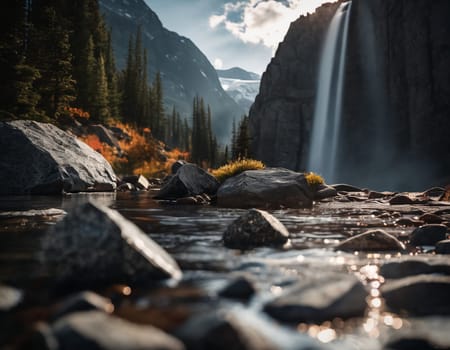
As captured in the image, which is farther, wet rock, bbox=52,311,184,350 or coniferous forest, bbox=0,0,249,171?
coniferous forest, bbox=0,0,249,171

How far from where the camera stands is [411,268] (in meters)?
3.78

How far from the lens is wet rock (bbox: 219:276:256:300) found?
10.00 feet

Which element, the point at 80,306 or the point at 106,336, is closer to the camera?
the point at 106,336

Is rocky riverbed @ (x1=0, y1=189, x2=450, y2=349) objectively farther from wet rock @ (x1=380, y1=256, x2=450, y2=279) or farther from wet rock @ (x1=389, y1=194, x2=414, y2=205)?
wet rock @ (x1=389, y1=194, x2=414, y2=205)

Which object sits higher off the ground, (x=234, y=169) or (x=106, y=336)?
(x=234, y=169)

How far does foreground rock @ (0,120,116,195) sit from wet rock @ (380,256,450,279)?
43.6 ft

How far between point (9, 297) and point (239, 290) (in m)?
1.75

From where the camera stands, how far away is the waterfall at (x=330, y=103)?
52.0 meters

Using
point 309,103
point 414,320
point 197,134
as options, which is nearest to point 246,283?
point 414,320

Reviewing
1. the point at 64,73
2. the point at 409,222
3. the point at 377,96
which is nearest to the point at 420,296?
the point at 409,222

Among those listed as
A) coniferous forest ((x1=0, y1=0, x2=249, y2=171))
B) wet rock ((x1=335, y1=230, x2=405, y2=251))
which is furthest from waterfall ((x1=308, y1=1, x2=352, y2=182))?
wet rock ((x1=335, y1=230, x2=405, y2=251))

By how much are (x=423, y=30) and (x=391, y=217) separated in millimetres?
40775

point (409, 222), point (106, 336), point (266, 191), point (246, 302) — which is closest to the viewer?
point (106, 336)

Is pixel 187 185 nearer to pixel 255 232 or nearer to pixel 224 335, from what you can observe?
pixel 255 232
